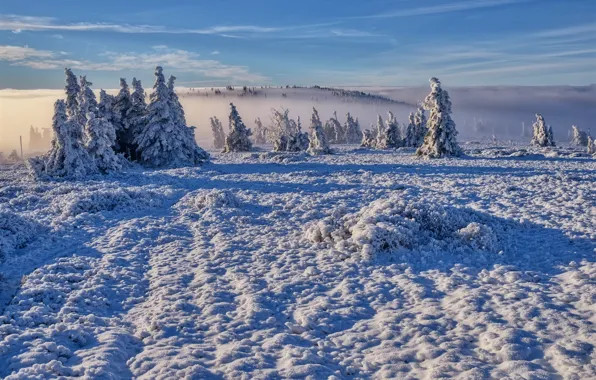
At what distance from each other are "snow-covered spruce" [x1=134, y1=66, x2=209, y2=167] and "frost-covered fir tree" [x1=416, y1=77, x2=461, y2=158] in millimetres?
26042

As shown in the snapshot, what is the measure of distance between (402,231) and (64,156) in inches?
1191

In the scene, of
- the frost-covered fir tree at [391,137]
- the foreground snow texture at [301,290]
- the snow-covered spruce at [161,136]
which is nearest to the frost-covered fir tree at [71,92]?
the snow-covered spruce at [161,136]

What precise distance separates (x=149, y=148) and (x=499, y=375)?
4086 cm

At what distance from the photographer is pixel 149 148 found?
42219 millimetres

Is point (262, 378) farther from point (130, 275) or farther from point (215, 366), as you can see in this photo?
point (130, 275)

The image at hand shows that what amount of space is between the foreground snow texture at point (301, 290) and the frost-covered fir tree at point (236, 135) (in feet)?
173

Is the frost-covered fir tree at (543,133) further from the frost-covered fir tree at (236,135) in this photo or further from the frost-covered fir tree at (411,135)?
the frost-covered fir tree at (236,135)

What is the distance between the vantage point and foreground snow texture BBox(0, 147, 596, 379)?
280 inches

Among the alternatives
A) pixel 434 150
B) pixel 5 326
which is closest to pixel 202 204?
pixel 5 326

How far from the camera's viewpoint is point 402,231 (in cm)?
1274

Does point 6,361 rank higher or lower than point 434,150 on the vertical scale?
lower

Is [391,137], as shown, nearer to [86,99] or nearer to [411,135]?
[411,135]

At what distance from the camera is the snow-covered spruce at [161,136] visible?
136 feet

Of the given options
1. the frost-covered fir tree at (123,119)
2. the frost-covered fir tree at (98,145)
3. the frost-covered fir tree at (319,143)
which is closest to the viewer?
the frost-covered fir tree at (98,145)
